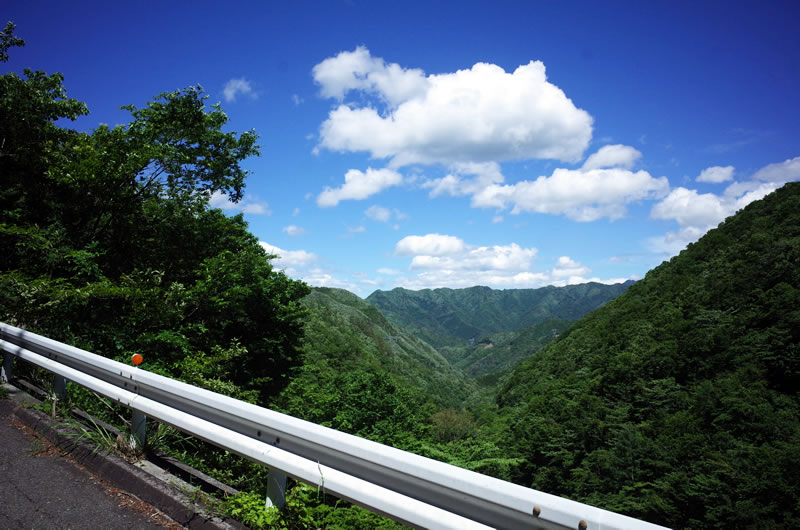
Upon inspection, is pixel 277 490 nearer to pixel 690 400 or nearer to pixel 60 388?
pixel 60 388

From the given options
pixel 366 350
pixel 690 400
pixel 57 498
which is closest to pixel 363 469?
pixel 57 498

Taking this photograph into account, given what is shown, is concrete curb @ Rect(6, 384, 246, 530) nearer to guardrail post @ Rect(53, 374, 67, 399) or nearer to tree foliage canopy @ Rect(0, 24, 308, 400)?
guardrail post @ Rect(53, 374, 67, 399)

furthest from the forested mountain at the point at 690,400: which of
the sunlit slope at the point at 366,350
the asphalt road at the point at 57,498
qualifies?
the asphalt road at the point at 57,498

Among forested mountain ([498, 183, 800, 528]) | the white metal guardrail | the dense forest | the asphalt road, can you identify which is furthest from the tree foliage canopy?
forested mountain ([498, 183, 800, 528])

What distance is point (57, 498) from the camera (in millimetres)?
2727

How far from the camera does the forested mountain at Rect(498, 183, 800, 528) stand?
34250 millimetres

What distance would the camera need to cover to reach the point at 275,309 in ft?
59.8

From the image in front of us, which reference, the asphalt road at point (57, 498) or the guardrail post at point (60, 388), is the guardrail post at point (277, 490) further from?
the guardrail post at point (60, 388)

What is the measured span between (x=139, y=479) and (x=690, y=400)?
206 feet

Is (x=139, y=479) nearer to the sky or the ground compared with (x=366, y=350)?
nearer to the sky

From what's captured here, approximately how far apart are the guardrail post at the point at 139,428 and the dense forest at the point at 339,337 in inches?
21.3

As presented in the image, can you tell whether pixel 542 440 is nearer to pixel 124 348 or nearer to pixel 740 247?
pixel 124 348

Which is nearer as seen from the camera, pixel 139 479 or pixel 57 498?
pixel 57 498

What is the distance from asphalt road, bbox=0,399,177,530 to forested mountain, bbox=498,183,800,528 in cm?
3878
